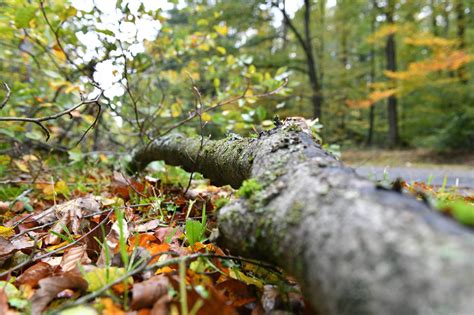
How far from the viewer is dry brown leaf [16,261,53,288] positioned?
3.06ft

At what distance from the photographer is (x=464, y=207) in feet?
1.78

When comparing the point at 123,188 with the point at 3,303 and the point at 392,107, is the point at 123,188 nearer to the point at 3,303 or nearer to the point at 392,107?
the point at 3,303

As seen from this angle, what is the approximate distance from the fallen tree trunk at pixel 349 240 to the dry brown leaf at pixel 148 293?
0.18 metres

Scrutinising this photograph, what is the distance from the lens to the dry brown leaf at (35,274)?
93cm

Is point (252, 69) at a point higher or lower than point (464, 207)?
higher

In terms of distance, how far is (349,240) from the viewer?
54cm

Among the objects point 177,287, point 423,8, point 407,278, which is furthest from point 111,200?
point 423,8

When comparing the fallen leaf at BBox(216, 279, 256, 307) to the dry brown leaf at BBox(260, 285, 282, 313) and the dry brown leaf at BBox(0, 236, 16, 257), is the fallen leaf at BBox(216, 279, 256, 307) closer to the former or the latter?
the dry brown leaf at BBox(260, 285, 282, 313)

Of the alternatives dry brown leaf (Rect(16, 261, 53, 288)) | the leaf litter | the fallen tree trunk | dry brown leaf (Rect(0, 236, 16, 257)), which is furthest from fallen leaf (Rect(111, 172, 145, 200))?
the fallen tree trunk

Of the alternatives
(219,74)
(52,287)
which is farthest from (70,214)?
(219,74)

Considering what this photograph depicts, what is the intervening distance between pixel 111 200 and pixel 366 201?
150 centimetres

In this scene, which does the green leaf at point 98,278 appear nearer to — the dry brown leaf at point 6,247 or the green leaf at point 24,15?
the dry brown leaf at point 6,247

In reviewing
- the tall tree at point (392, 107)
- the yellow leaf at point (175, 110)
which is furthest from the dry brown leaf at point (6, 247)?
the tall tree at point (392, 107)

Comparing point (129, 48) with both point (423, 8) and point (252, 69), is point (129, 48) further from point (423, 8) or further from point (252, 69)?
point (423, 8)
